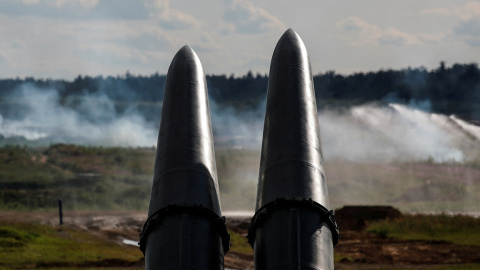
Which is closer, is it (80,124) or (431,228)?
(431,228)

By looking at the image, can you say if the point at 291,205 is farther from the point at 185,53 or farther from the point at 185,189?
the point at 185,53

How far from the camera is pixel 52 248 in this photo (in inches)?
2282

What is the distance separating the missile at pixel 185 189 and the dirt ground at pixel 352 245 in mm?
22031

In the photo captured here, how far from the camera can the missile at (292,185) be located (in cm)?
2538

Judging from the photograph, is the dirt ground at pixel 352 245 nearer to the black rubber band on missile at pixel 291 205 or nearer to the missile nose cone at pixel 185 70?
the missile nose cone at pixel 185 70

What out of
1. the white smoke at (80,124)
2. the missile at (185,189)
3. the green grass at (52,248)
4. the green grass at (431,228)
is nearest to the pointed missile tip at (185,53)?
the missile at (185,189)

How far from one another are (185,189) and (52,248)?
32.2 metres

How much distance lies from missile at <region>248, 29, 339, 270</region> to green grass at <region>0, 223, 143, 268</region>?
81.0 feet

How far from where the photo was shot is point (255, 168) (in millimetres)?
98062

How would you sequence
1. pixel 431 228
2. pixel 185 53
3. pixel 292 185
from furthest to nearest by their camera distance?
pixel 431 228 → pixel 185 53 → pixel 292 185

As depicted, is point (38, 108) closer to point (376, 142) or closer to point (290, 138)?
point (376, 142)

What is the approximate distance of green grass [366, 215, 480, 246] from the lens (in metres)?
63.6

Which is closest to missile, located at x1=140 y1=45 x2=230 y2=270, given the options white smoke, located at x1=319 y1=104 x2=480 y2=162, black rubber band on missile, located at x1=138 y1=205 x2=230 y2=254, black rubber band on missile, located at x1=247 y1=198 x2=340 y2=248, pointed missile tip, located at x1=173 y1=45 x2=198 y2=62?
black rubber band on missile, located at x1=138 y1=205 x2=230 y2=254

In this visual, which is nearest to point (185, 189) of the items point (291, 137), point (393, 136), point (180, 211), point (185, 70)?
point (180, 211)
